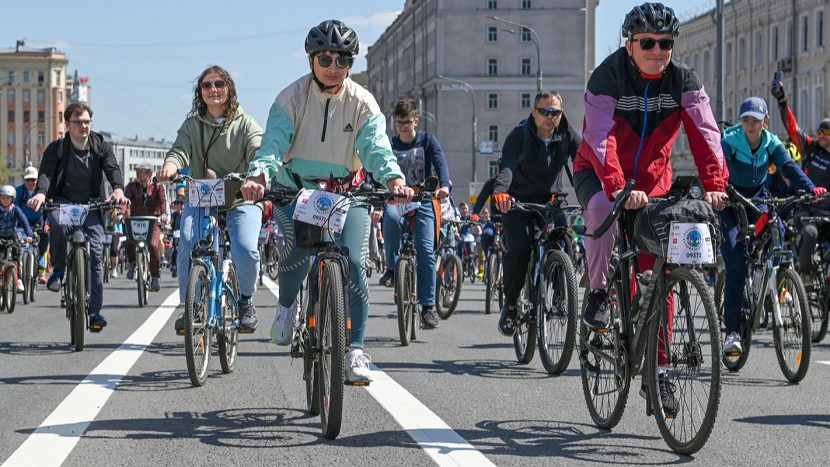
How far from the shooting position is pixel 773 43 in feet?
207

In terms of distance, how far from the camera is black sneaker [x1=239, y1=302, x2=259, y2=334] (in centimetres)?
904

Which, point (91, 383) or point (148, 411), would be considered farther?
point (91, 383)

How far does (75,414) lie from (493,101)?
99004 millimetres

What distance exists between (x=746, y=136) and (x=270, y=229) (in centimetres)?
1624

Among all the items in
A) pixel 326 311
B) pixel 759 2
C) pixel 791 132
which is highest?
pixel 759 2

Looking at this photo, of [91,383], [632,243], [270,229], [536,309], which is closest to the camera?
[632,243]

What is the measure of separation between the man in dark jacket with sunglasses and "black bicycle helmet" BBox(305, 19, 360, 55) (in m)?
2.77

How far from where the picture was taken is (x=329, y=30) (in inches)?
281

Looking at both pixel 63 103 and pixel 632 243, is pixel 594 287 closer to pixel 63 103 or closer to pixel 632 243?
pixel 632 243

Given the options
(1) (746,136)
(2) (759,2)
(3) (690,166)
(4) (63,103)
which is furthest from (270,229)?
(4) (63,103)

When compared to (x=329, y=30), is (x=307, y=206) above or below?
below

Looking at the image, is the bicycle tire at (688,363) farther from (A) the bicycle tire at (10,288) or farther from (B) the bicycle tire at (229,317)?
(A) the bicycle tire at (10,288)

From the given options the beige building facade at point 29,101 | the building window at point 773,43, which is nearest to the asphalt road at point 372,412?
the building window at point 773,43

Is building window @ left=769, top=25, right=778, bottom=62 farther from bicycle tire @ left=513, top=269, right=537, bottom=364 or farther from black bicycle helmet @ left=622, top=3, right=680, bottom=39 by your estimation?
black bicycle helmet @ left=622, top=3, right=680, bottom=39
